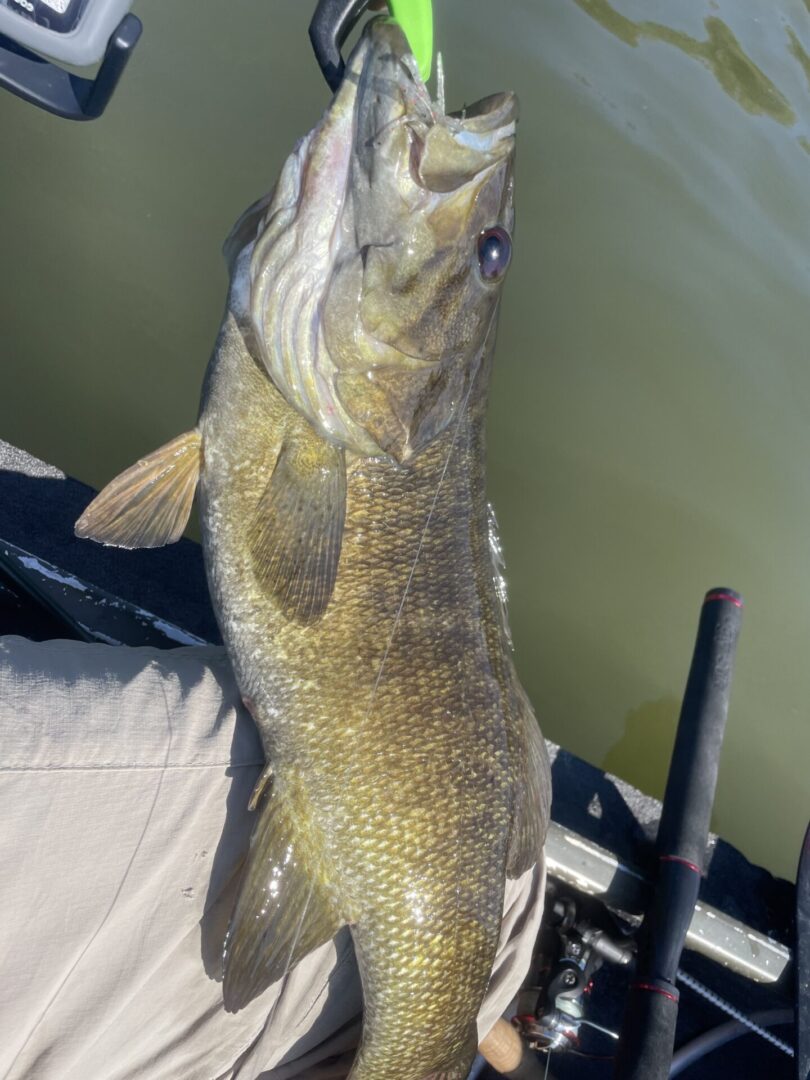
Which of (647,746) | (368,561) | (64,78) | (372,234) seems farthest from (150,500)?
(647,746)

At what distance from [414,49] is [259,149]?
2175mm

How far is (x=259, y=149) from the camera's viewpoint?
3.30 metres

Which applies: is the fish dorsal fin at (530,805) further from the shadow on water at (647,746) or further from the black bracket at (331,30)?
the shadow on water at (647,746)

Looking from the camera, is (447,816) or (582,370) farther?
(582,370)

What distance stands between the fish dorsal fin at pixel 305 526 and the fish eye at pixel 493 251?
0.43 meters

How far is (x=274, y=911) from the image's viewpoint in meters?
1.42

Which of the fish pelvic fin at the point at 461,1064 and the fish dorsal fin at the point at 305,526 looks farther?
the fish pelvic fin at the point at 461,1064

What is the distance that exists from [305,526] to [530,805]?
74cm

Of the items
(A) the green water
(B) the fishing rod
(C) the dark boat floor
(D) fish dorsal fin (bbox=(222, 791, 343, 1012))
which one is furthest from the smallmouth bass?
(A) the green water

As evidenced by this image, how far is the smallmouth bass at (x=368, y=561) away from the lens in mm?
1361

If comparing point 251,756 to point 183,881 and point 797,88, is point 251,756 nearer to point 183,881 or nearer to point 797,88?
point 183,881

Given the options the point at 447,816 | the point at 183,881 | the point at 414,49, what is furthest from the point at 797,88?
the point at 183,881

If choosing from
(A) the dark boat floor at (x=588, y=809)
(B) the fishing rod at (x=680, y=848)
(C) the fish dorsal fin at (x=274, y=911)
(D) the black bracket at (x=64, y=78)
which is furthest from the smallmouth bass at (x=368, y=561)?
(A) the dark boat floor at (x=588, y=809)

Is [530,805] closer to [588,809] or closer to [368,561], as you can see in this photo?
[368,561]
